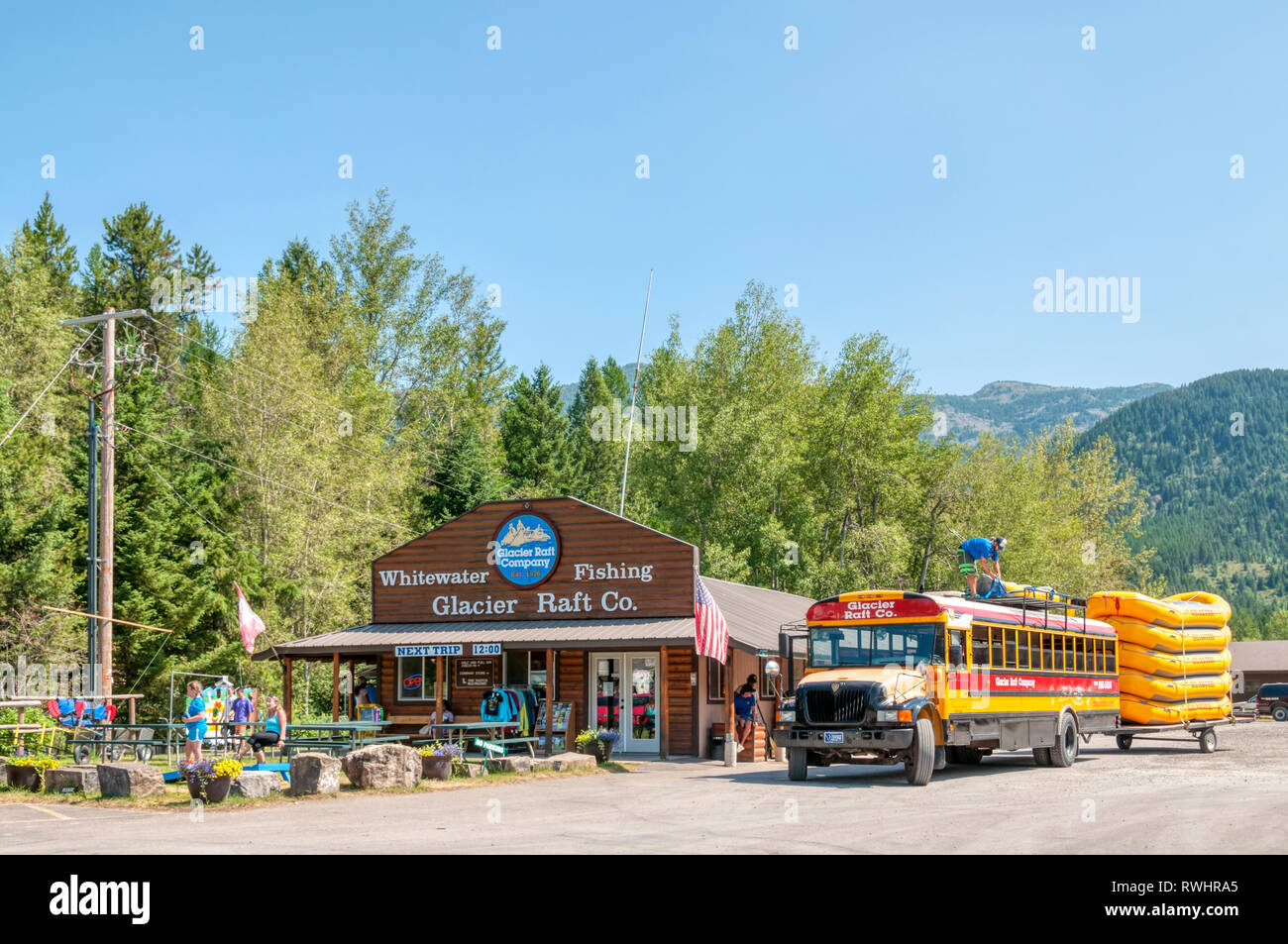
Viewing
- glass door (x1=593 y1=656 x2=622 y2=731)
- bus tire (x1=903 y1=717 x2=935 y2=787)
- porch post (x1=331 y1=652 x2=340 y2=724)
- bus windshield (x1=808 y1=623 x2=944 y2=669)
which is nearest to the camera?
bus tire (x1=903 y1=717 x2=935 y2=787)

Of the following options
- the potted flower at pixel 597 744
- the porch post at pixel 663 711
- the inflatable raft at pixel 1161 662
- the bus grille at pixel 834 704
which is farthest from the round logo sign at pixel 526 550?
the inflatable raft at pixel 1161 662

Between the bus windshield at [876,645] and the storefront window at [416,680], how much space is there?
1241 centimetres

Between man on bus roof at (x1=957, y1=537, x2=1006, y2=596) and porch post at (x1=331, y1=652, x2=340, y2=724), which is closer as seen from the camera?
man on bus roof at (x1=957, y1=537, x2=1006, y2=596)

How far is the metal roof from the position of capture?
25891 mm

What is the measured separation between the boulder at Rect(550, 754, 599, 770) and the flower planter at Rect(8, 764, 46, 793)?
8514 millimetres

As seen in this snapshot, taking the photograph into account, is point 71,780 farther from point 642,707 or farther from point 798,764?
point 642,707

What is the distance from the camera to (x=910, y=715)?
745 inches

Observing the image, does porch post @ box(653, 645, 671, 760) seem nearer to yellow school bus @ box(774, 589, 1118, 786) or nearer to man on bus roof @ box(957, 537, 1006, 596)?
yellow school bus @ box(774, 589, 1118, 786)

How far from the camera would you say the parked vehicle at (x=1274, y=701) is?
61906 millimetres

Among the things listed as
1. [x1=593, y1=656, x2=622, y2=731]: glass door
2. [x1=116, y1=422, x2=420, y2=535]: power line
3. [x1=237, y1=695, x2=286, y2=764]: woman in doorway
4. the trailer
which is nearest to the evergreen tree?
[x1=116, y1=422, x2=420, y2=535]: power line

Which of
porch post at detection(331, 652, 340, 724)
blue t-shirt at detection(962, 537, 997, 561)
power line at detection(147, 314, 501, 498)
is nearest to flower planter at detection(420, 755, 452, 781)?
porch post at detection(331, 652, 340, 724)

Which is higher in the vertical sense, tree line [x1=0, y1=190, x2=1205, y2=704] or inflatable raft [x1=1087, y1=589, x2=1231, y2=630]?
tree line [x1=0, y1=190, x2=1205, y2=704]

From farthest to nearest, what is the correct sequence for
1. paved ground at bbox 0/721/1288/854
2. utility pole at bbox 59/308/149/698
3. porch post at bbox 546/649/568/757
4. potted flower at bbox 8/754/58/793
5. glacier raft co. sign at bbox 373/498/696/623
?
glacier raft co. sign at bbox 373/498/696/623, porch post at bbox 546/649/568/757, utility pole at bbox 59/308/149/698, potted flower at bbox 8/754/58/793, paved ground at bbox 0/721/1288/854

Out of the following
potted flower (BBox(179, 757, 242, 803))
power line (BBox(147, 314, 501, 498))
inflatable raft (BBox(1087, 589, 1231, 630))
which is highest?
power line (BBox(147, 314, 501, 498))
